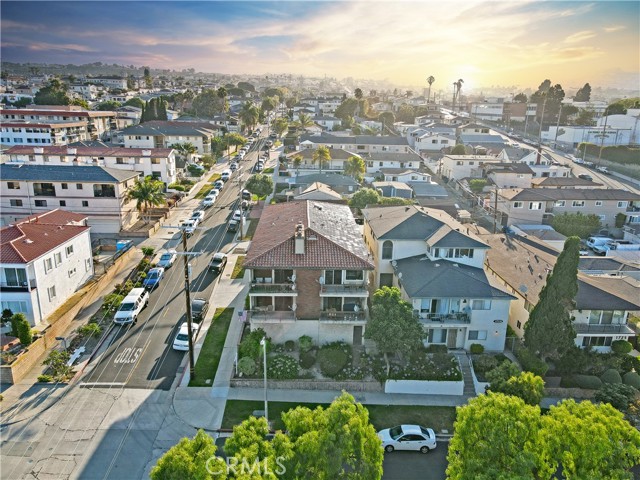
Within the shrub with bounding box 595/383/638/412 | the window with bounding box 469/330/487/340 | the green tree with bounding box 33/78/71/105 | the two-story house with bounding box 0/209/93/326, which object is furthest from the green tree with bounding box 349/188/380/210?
the green tree with bounding box 33/78/71/105

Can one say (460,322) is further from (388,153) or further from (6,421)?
(388,153)

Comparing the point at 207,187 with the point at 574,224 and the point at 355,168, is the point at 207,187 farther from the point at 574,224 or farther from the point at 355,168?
A: the point at 574,224

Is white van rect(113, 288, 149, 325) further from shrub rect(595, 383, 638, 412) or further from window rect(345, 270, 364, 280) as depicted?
shrub rect(595, 383, 638, 412)

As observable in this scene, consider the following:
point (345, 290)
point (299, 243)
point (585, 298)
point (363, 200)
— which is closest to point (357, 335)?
point (345, 290)

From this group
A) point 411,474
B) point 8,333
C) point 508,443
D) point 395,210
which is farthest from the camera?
point 395,210

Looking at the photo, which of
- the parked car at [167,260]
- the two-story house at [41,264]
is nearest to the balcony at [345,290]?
the parked car at [167,260]

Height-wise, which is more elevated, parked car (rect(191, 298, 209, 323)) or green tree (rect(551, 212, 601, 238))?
green tree (rect(551, 212, 601, 238))

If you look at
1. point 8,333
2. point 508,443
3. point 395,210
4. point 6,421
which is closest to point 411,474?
point 508,443

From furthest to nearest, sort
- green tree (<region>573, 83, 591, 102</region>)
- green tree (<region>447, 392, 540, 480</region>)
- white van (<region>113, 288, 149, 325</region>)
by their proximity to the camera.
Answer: green tree (<region>573, 83, 591, 102</region>) → white van (<region>113, 288, 149, 325</region>) → green tree (<region>447, 392, 540, 480</region>)
